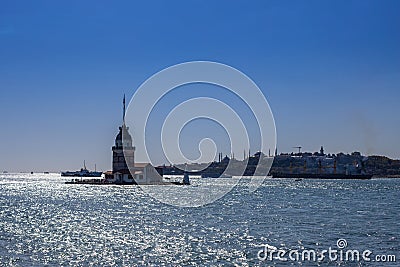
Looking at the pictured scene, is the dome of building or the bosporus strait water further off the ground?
the dome of building

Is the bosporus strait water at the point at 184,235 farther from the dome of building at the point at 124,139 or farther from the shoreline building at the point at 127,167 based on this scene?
the dome of building at the point at 124,139

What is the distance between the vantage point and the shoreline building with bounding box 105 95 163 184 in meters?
130

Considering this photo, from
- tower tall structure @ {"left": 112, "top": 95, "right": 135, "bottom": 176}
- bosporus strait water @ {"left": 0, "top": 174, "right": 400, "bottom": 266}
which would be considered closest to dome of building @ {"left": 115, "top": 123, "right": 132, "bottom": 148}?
tower tall structure @ {"left": 112, "top": 95, "right": 135, "bottom": 176}

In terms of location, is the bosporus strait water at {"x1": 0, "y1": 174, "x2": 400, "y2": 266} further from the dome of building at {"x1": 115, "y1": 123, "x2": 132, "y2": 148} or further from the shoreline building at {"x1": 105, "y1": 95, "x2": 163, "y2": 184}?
the dome of building at {"x1": 115, "y1": 123, "x2": 132, "y2": 148}

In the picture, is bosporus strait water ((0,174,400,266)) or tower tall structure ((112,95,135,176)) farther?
tower tall structure ((112,95,135,176))

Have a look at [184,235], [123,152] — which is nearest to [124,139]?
[123,152]

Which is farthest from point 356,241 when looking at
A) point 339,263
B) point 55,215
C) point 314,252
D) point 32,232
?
point 55,215

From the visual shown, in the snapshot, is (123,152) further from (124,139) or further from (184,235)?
(184,235)

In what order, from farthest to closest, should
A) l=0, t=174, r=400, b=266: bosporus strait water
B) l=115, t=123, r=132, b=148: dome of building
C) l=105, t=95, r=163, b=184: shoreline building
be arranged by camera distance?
l=115, t=123, r=132, b=148: dome of building → l=105, t=95, r=163, b=184: shoreline building → l=0, t=174, r=400, b=266: bosporus strait water

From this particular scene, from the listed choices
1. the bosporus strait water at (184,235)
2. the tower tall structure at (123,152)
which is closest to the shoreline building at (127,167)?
the tower tall structure at (123,152)

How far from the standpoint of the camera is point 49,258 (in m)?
35.3

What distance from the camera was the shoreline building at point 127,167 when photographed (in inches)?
5123

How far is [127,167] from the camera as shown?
133250mm

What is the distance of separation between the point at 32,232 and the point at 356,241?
23971 millimetres
